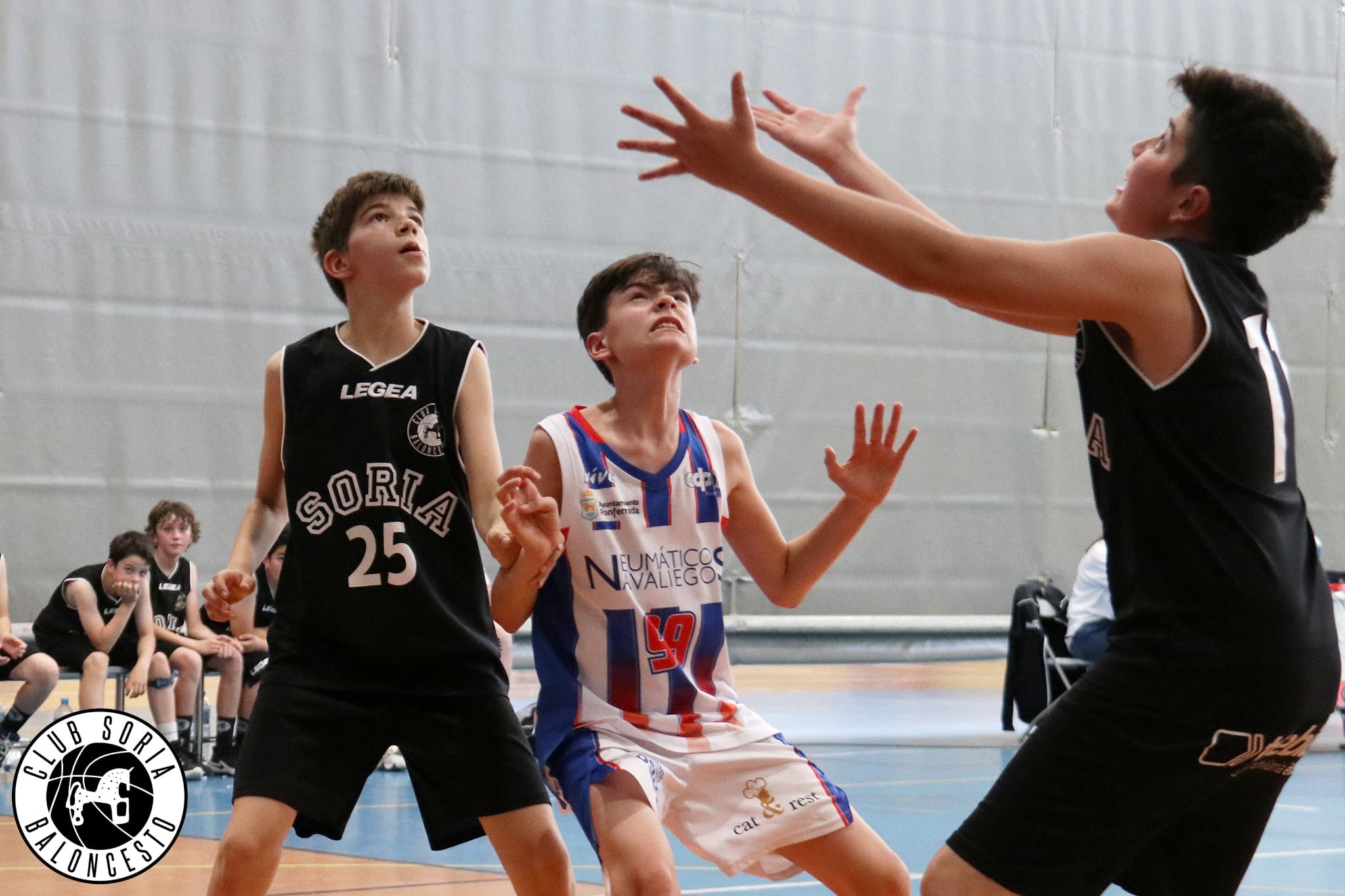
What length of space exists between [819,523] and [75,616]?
15.7ft

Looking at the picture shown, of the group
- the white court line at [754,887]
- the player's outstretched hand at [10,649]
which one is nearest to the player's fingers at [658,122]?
the white court line at [754,887]

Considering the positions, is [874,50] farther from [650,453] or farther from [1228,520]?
[1228,520]

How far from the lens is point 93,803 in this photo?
179 inches

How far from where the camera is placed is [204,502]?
26.2 feet

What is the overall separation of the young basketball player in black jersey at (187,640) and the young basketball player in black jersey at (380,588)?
13.3 feet

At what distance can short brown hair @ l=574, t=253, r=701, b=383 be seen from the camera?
2.93 metres

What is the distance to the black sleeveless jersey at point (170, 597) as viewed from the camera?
22.9 feet

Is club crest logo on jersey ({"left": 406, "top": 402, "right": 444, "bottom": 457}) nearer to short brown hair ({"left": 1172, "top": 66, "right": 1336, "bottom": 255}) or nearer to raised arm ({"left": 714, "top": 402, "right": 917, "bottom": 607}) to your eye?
raised arm ({"left": 714, "top": 402, "right": 917, "bottom": 607})

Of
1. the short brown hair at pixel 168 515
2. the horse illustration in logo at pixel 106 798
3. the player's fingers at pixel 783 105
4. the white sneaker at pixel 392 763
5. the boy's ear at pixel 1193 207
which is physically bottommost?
the white sneaker at pixel 392 763

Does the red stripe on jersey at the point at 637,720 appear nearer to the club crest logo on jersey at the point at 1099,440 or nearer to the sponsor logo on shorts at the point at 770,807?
the sponsor logo on shorts at the point at 770,807

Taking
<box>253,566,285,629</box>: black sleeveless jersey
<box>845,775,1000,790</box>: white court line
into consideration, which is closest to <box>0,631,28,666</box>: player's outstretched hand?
<box>253,566,285,629</box>: black sleeveless jersey

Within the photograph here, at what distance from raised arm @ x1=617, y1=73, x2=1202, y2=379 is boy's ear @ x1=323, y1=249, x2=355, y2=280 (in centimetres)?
115

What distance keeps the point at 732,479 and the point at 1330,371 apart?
8.46 m

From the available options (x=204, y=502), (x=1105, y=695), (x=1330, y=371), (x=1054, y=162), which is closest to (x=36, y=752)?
(x=204, y=502)
